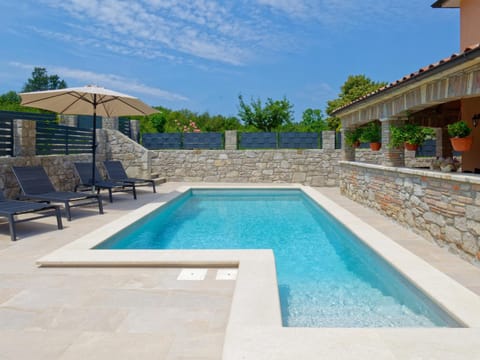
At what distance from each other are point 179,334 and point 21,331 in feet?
4.28

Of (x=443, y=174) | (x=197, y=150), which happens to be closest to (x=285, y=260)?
(x=443, y=174)

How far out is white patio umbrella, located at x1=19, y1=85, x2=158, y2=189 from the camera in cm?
912

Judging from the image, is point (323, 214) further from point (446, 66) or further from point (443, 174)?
point (446, 66)

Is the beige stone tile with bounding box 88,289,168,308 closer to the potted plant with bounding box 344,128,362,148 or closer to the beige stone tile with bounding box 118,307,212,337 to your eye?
the beige stone tile with bounding box 118,307,212,337

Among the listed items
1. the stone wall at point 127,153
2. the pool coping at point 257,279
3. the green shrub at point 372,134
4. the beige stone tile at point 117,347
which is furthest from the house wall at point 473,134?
the stone wall at point 127,153

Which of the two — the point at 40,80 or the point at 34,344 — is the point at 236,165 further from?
the point at 40,80

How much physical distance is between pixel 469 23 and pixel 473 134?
281cm

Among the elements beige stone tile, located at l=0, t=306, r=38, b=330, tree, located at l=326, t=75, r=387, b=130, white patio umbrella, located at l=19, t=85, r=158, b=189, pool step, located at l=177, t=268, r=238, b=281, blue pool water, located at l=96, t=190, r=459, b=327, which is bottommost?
blue pool water, located at l=96, t=190, r=459, b=327

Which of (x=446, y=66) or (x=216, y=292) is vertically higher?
(x=446, y=66)

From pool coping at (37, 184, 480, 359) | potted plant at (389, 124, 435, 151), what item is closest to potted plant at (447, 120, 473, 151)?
potted plant at (389, 124, 435, 151)

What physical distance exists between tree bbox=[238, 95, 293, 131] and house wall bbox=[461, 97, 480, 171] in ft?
62.7

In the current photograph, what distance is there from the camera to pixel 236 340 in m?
2.79

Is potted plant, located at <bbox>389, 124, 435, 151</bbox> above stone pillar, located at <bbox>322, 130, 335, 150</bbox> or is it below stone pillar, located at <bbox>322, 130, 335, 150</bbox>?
below

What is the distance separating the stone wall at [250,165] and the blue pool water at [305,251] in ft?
14.6
